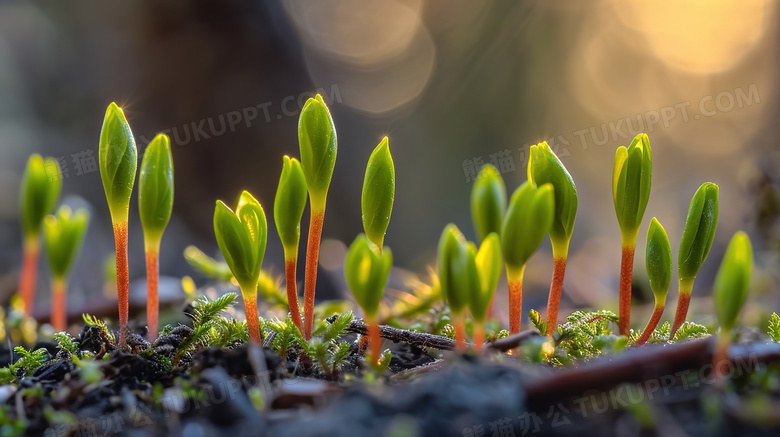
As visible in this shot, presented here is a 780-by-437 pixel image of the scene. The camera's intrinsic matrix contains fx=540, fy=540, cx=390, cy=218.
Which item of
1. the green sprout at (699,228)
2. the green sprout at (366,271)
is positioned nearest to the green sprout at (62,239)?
the green sprout at (366,271)

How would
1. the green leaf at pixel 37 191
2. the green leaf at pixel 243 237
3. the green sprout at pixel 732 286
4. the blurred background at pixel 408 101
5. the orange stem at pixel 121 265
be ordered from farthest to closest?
the blurred background at pixel 408 101 → the green leaf at pixel 37 191 → the orange stem at pixel 121 265 → the green leaf at pixel 243 237 → the green sprout at pixel 732 286

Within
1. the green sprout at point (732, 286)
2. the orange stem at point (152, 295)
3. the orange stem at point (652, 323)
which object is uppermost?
the orange stem at point (152, 295)

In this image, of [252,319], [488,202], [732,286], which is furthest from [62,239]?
[732,286]

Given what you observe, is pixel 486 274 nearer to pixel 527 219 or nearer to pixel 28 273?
pixel 527 219

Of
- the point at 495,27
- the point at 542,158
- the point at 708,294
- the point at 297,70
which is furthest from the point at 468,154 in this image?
the point at 542,158

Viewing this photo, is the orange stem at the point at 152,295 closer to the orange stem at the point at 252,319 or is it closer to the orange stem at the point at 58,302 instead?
the orange stem at the point at 252,319

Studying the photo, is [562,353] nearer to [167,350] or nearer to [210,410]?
[210,410]
